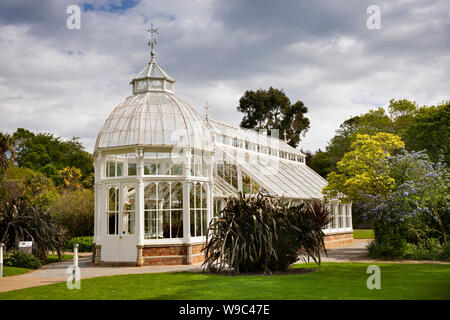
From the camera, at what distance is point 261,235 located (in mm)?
10953

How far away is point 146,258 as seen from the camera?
14383mm

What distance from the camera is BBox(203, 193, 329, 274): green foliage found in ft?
36.0

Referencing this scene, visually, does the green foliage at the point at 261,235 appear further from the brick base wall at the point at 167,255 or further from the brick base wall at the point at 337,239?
the brick base wall at the point at 337,239

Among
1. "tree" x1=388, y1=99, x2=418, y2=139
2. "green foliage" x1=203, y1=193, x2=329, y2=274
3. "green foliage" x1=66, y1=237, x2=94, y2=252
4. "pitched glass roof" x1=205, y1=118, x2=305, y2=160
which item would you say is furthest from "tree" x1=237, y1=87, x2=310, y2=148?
"green foliage" x1=203, y1=193, x2=329, y2=274

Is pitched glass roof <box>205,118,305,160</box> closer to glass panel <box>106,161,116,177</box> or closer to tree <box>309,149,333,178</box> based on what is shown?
glass panel <box>106,161,116,177</box>

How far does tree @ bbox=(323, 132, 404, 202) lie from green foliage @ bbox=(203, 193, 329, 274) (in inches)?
223

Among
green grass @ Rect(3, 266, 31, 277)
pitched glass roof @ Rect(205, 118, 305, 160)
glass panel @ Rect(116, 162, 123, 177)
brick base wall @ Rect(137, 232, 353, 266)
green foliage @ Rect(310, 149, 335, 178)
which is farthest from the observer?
green foliage @ Rect(310, 149, 335, 178)

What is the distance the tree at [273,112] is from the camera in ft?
148

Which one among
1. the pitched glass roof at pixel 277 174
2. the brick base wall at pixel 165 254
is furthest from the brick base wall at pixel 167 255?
the pitched glass roof at pixel 277 174

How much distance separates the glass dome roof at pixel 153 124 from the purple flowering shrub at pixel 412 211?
7.23 metres

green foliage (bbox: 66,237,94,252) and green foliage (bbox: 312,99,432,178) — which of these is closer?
green foliage (bbox: 66,237,94,252)
